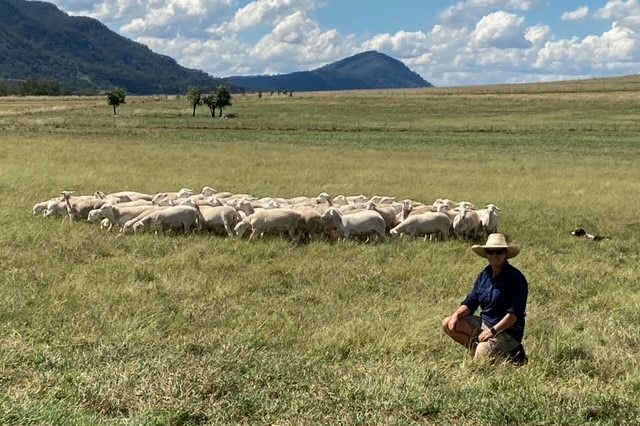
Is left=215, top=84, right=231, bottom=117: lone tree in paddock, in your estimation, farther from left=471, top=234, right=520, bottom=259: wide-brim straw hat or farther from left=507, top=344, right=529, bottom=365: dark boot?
left=507, top=344, right=529, bottom=365: dark boot

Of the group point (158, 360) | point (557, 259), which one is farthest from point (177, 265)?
point (557, 259)

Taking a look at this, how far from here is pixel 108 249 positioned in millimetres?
12820

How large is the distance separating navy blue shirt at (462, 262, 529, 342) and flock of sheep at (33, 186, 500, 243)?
23.8ft

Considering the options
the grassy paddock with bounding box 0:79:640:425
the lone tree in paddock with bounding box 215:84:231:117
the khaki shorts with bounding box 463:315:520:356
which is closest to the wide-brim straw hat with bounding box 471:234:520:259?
the khaki shorts with bounding box 463:315:520:356

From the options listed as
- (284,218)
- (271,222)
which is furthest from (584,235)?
(271,222)

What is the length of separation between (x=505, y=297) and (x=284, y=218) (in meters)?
7.85

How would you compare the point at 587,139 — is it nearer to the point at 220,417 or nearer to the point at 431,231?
the point at 431,231

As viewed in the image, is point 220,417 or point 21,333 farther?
point 21,333

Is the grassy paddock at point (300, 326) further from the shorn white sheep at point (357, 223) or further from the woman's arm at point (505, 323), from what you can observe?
the shorn white sheep at point (357, 223)

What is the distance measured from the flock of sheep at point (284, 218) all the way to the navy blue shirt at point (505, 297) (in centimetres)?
726

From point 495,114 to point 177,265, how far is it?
9328 cm

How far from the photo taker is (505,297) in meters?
7.15

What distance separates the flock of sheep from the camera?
1469cm

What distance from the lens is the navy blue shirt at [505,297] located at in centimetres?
710
